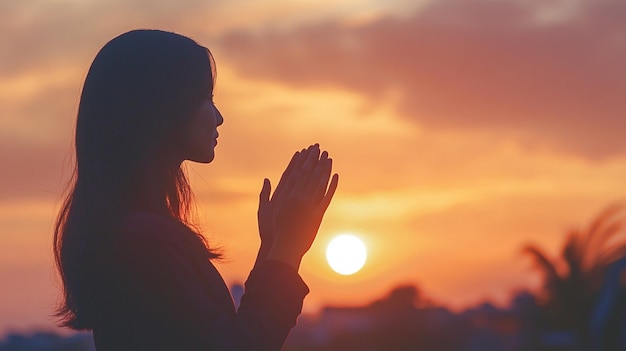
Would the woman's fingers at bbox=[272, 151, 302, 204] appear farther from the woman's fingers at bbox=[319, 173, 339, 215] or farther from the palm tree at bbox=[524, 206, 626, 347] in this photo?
the palm tree at bbox=[524, 206, 626, 347]

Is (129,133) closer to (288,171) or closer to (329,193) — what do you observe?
(288,171)

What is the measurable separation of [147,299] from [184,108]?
0.68 meters

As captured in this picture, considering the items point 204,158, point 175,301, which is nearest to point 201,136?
point 204,158

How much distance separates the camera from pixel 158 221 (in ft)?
10.8

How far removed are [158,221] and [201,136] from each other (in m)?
0.37

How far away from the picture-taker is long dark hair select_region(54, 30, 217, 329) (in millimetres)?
3441

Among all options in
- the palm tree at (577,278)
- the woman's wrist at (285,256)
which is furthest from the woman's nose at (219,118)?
the palm tree at (577,278)

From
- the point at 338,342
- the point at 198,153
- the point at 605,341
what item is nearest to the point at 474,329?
the point at 338,342

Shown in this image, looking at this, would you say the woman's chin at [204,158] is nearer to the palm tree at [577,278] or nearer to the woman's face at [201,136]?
the woman's face at [201,136]

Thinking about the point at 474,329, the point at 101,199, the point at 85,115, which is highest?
the point at 474,329

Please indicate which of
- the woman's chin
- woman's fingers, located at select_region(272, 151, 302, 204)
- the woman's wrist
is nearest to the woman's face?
the woman's chin

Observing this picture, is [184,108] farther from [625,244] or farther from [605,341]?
[625,244]

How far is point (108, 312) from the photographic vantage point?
324 centimetres

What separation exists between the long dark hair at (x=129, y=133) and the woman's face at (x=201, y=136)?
0.08 ft
